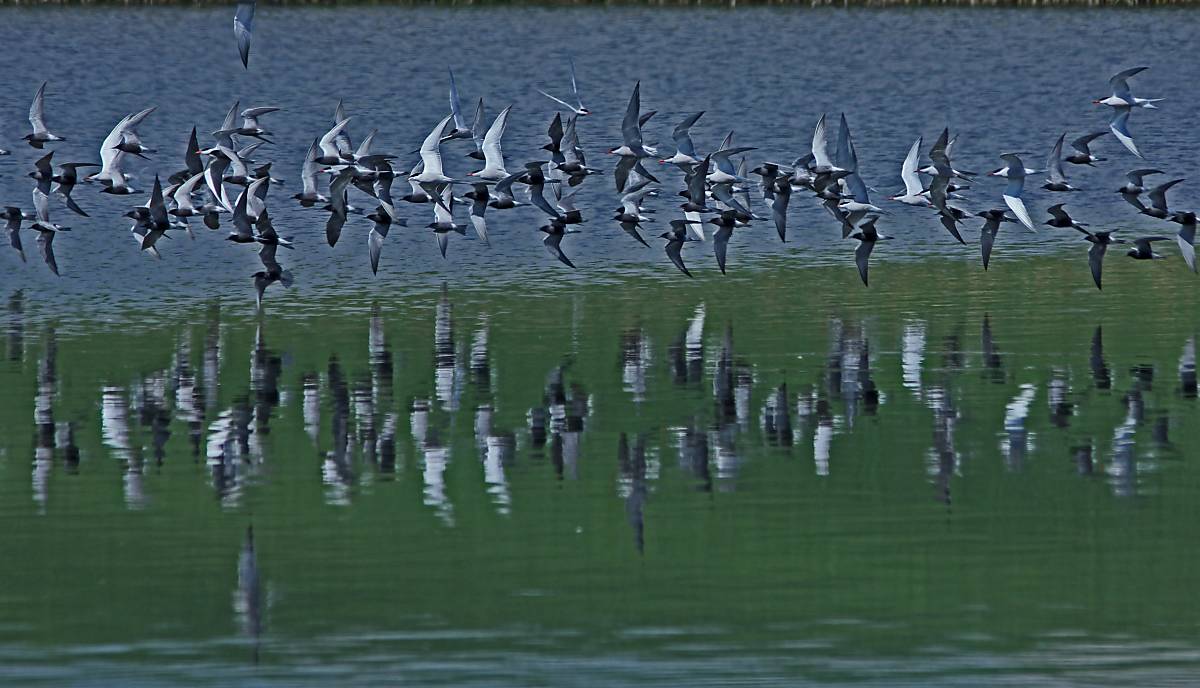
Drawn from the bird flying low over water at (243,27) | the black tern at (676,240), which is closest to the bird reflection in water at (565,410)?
the bird flying low over water at (243,27)

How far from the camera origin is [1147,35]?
7606 cm

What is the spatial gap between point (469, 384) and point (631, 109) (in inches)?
294

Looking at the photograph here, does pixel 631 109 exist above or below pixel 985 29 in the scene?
below

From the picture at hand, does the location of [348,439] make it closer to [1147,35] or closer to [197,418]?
[197,418]

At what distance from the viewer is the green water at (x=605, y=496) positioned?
652 inches

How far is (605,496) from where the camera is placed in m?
20.8

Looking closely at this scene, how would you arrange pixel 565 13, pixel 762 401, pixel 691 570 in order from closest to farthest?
pixel 691 570, pixel 762 401, pixel 565 13

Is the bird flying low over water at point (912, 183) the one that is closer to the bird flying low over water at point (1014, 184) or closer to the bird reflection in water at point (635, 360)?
the bird flying low over water at point (1014, 184)

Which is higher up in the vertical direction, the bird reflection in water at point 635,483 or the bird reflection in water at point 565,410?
the bird reflection in water at point 565,410

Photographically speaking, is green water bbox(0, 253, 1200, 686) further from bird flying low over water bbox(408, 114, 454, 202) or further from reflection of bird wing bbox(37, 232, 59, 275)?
reflection of bird wing bbox(37, 232, 59, 275)

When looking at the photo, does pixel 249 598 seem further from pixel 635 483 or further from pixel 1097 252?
pixel 1097 252

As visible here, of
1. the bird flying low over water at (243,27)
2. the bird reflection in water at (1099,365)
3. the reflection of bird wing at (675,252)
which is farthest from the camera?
the reflection of bird wing at (675,252)

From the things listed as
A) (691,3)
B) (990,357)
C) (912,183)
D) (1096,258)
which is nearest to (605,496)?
(990,357)

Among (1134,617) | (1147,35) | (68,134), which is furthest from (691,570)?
(1147,35)
